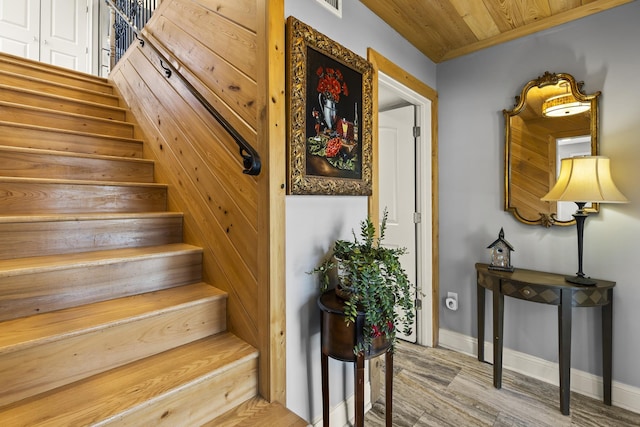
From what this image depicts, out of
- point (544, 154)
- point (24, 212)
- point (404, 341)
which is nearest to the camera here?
point (24, 212)

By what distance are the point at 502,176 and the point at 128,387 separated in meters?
2.66

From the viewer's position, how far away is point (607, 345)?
192 centimetres

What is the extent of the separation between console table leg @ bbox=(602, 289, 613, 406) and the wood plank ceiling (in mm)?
1859

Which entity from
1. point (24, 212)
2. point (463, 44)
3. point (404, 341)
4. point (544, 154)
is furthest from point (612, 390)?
point (24, 212)

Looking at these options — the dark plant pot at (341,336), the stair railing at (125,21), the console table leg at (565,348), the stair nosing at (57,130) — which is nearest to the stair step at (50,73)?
the stair railing at (125,21)

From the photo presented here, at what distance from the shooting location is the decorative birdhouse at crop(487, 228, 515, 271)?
7.35 ft

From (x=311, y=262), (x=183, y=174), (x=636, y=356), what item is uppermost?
(x=183, y=174)

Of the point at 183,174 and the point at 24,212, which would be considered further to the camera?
the point at 183,174

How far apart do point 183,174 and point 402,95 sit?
1.74m

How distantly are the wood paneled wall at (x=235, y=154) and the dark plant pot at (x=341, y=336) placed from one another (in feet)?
0.69

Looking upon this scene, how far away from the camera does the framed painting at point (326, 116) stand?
4.79 feet

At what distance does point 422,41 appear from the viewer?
240cm

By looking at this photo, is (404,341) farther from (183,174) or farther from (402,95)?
(183,174)

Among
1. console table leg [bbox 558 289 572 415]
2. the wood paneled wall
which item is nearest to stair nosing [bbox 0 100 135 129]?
the wood paneled wall
